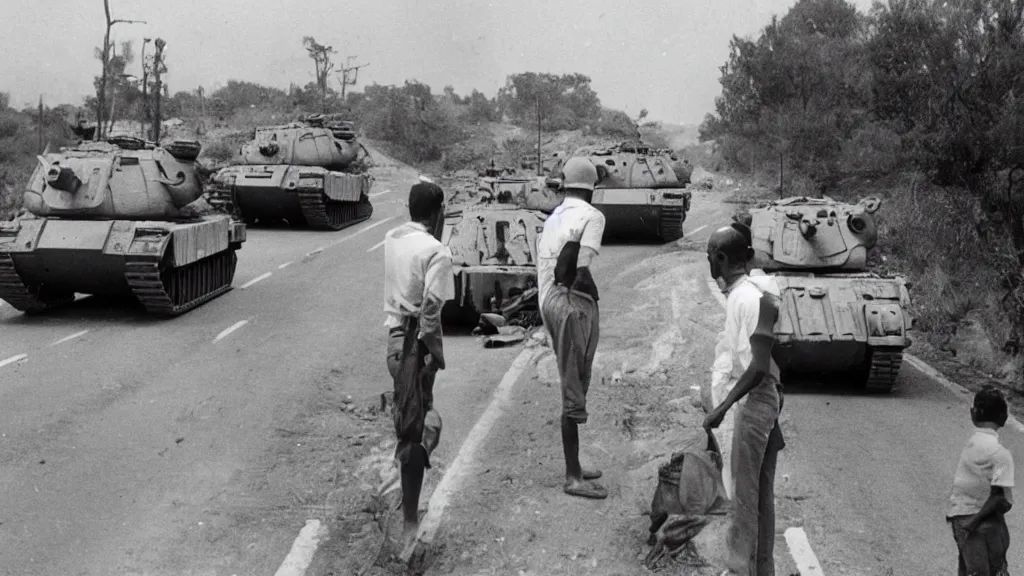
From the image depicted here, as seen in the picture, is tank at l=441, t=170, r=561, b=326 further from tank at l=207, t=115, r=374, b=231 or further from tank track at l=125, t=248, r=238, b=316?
tank at l=207, t=115, r=374, b=231

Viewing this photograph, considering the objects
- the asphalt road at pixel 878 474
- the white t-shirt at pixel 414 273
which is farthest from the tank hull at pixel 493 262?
the white t-shirt at pixel 414 273

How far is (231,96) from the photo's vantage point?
60.3 meters

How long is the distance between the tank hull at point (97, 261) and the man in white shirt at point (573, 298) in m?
8.47

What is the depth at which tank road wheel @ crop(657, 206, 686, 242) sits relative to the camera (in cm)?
2338

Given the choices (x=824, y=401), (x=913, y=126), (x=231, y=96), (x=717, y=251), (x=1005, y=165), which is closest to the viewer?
(x=717, y=251)

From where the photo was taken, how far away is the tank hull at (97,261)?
45.2 feet

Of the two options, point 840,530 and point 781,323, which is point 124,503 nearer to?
point 840,530

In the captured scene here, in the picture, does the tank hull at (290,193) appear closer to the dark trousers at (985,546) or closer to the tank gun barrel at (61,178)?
the tank gun barrel at (61,178)

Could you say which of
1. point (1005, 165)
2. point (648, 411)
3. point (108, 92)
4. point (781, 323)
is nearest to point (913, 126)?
point (1005, 165)

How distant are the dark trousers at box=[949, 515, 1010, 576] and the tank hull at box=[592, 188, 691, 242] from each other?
18070 mm

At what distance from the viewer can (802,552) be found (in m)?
6.27

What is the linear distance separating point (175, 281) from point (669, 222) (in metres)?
12.3

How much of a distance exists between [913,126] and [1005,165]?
132 inches

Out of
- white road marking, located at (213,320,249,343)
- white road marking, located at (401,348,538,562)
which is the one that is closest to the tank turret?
white road marking, located at (401,348,538,562)
